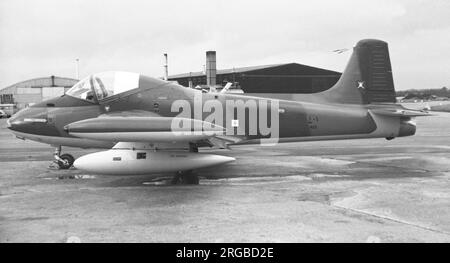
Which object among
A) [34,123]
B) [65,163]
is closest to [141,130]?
[34,123]

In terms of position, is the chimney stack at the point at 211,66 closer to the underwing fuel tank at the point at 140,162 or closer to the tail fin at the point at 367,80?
the tail fin at the point at 367,80

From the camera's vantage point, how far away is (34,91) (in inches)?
2704

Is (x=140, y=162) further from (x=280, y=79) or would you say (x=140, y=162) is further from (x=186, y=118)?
(x=280, y=79)

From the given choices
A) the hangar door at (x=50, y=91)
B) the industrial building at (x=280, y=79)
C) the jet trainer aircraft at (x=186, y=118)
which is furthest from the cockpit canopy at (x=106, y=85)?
the hangar door at (x=50, y=91)

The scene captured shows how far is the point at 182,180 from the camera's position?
7988 millimetres

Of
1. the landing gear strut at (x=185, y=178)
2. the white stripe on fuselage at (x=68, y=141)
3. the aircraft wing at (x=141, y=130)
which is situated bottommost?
the landing gear strut at (x=185, y=178)

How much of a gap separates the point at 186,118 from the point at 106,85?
1.74 metres

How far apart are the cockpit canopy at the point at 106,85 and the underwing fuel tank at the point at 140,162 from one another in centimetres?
152

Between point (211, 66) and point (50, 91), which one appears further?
point (50, 91)

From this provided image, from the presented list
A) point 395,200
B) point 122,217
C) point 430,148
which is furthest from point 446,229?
point 430,148

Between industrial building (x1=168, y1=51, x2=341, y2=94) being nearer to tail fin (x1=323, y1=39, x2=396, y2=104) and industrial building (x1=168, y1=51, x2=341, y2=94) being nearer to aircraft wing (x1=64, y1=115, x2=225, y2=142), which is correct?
tail fin (x1=323, y1=39, x2=396, y2=104)

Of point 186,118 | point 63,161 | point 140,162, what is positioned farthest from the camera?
point 63,161

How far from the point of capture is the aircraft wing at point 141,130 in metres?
6.88
